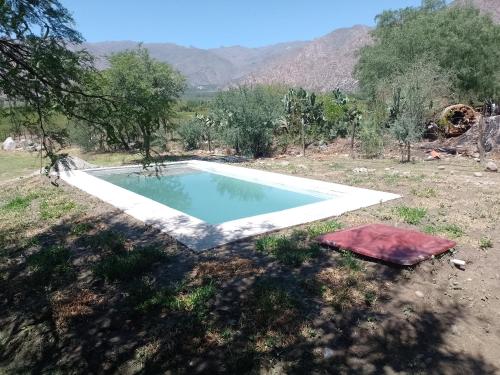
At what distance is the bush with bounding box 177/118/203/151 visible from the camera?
23177mm

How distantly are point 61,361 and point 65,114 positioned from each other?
233 centimetres

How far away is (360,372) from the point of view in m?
3.23

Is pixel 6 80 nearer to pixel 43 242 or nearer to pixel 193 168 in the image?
pixel 43 242

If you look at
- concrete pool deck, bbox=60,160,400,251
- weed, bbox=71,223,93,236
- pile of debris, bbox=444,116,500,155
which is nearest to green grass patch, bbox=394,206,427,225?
concrete pool deck, bbox=60,160,400,251

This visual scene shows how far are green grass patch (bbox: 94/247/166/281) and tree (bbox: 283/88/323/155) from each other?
15.8 meters

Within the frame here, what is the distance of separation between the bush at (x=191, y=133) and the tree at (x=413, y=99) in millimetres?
10375

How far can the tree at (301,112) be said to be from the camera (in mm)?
20969

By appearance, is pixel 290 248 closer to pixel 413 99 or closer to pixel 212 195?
pixel 212 195

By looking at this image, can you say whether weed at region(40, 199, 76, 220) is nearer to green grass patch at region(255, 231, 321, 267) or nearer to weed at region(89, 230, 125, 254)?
weed at region(89, 230, 125, 254)

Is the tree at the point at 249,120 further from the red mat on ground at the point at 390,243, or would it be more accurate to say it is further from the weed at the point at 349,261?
the weed at the point at 349,261

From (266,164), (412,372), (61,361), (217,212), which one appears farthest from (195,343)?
(266,164)

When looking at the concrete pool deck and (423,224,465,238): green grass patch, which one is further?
the concrete pool deck

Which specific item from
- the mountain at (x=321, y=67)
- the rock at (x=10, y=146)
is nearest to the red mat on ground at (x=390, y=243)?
the rock at (x=10, y=146)

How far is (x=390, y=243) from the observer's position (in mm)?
5727
